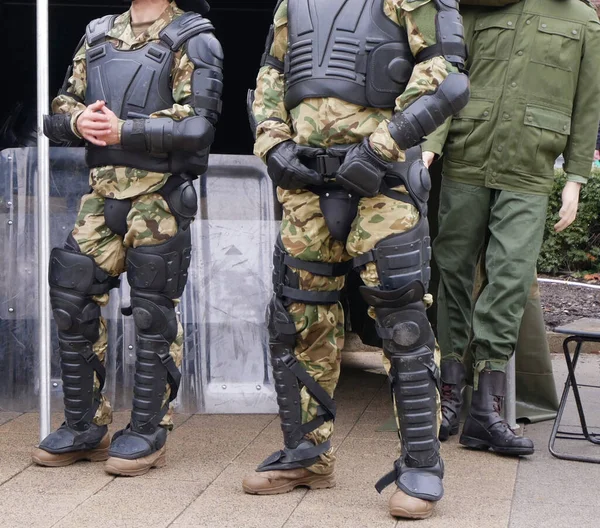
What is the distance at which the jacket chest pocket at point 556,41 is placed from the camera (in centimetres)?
459

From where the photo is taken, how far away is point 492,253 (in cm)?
467

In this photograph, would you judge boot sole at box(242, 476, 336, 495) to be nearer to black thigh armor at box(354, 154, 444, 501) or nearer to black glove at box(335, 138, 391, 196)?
black thigh armor at box(354, 154, 444, 501)

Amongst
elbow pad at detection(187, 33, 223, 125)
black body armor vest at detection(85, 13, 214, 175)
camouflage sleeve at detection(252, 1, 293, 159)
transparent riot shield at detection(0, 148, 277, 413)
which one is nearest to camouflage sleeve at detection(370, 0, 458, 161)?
camouflage sleeve at detection(252, 1, 293, 159)

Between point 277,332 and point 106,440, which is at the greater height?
point 277,332

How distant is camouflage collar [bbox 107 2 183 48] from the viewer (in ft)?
13.8

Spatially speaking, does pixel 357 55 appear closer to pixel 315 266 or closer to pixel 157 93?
pixel 315 266

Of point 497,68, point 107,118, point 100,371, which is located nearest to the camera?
point 107,118

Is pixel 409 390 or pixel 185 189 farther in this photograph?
pixel 185 189

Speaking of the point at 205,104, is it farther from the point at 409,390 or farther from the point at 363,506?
the point at 363,506

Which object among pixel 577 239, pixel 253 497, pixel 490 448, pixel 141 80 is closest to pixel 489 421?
pixel 490 448

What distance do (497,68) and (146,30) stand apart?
1.51m

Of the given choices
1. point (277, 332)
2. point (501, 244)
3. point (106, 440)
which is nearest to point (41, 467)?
point (106, 440)

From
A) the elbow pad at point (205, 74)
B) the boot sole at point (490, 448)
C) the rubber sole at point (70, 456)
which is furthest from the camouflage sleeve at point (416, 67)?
the rubber sole at point (70, 456)

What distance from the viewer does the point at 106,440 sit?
448 cm
